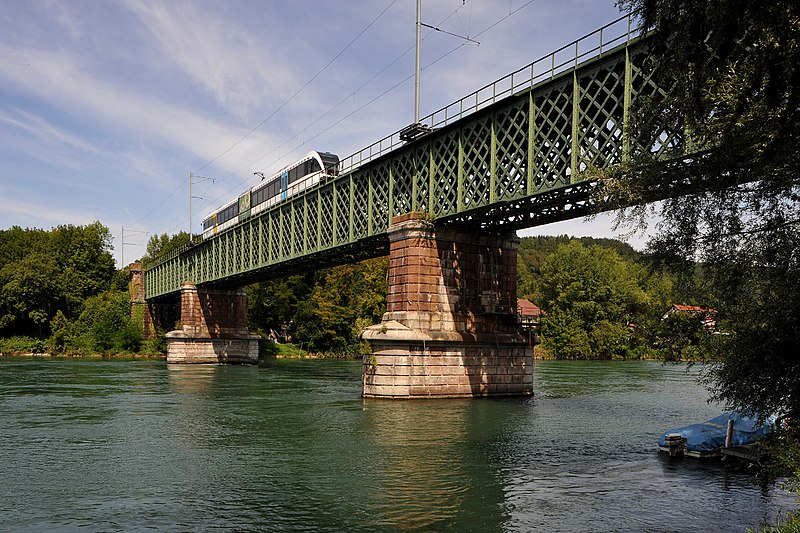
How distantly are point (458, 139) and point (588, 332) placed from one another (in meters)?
75.9

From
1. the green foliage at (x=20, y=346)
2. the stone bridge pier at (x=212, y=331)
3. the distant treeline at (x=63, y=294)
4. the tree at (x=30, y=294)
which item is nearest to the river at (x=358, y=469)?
the stone bridge pier at (x=212, y=331)

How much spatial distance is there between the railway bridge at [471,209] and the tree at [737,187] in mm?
8397

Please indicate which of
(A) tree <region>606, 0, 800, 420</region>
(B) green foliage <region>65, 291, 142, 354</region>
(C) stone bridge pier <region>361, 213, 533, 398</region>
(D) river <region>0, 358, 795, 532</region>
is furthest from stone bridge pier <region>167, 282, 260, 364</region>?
(A) tree <region>606, 0, 800, 420</region>

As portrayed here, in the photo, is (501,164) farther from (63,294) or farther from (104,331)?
(63,294)

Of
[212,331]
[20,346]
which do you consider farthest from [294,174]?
[20,346]

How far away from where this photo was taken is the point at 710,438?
2130 cm

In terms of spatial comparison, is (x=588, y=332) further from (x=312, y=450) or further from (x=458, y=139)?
(x=312, y=450)

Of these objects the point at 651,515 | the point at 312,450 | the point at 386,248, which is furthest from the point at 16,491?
the point at 386,248

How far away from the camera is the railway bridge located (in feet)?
88.4

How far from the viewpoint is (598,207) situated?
17328 millimetres

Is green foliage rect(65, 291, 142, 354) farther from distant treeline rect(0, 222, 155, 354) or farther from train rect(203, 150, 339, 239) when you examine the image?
train rect(203, 150, 339, 239)

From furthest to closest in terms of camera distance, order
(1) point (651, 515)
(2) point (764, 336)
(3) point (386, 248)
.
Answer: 1. (3) point (386, 248)
2. (1) point (651, 515)
3. (2) point (764, 336)

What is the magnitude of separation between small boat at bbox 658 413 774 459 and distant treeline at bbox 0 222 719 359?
6603 cm

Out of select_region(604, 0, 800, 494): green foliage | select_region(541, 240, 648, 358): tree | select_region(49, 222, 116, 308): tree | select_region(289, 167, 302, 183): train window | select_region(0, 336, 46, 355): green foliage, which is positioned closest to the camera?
select_region(604, 0, 800, 494): green foliage
